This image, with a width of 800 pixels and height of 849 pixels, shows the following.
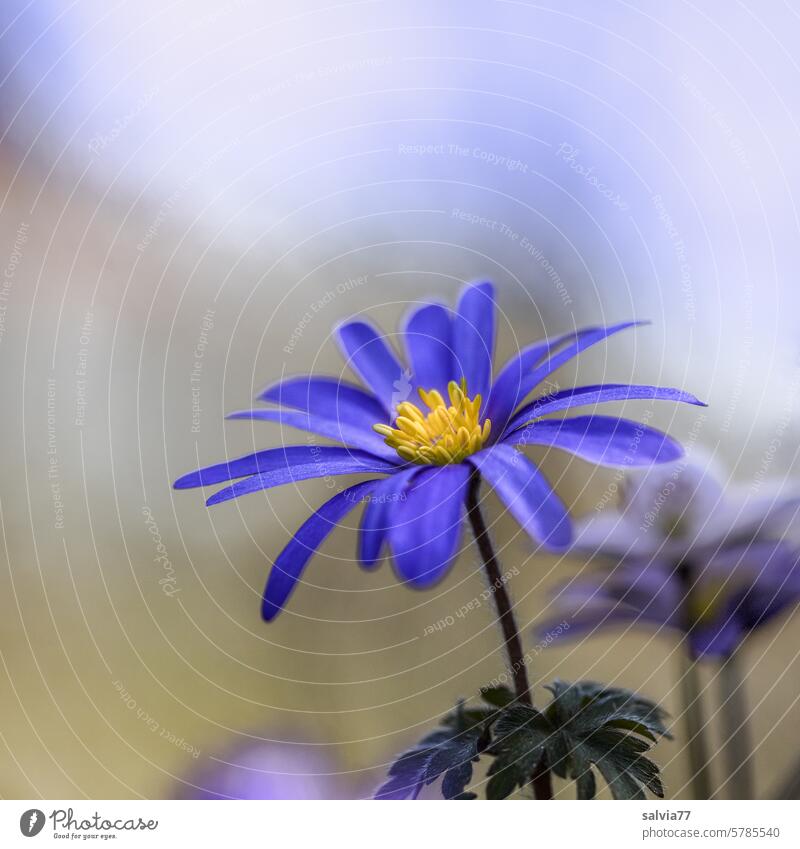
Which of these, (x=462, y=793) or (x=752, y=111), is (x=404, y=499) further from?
(x=752, y=111)

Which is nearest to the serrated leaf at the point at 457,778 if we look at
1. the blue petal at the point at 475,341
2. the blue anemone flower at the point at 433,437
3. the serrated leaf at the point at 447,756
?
the serrated leaf at the point at 447,756

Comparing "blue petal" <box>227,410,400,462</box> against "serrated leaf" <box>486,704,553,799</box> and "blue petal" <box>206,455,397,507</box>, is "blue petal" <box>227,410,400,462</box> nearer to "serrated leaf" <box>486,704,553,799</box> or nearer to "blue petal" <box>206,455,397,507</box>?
"blue petal" <box>206,455,397,507</box>

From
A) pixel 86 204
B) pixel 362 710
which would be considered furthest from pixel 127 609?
pixel 86 204

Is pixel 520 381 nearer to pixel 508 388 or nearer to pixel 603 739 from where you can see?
pixel 508 388
